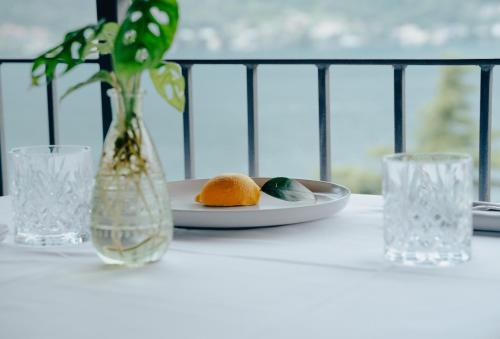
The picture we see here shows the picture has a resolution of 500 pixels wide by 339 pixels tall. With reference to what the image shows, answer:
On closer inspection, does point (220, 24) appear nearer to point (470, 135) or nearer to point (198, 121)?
point (198, 121)

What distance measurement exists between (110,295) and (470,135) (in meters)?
14.0

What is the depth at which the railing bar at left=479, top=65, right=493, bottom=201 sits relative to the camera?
2.13m

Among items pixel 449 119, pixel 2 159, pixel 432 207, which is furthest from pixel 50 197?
pixel 449 119

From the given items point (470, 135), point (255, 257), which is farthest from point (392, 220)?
point (470, 135)

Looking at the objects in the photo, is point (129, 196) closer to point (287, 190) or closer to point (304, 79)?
point (287, 190)

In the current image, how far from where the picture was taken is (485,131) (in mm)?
2174

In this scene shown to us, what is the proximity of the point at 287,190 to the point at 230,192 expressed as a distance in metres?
0.11

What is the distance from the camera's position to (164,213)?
1.01 m

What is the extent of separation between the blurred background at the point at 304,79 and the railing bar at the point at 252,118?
31.9ft

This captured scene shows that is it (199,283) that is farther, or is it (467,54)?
(467,54)

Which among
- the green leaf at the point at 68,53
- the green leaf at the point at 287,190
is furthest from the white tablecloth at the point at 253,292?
the green leaf at the point at 68,53

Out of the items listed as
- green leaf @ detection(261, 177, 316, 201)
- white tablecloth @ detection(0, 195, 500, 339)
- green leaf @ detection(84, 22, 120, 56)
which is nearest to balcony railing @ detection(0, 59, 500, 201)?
green leaf @ detection(261, 177, 316, 201)

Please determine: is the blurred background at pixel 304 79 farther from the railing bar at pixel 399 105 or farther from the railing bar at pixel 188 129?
the railing bar at pixel 399 105

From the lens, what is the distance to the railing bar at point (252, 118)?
8.12 feet
